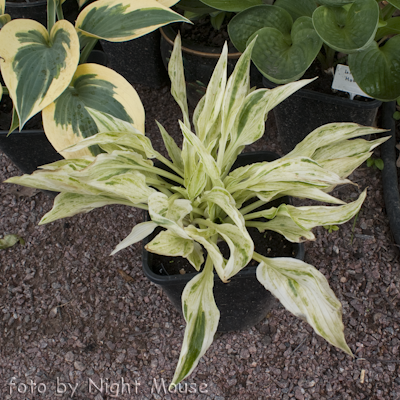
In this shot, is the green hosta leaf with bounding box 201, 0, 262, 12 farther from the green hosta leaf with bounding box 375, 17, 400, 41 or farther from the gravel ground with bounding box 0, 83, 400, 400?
the gravel ground with bounding box 0, 83, 400, 400

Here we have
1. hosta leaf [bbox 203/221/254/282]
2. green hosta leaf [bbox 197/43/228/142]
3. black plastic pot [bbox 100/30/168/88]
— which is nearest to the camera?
hosta leaf [bbox 203/221/254/282]

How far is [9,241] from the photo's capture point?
1385 mm

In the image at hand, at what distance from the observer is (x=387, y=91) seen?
36.8 inches

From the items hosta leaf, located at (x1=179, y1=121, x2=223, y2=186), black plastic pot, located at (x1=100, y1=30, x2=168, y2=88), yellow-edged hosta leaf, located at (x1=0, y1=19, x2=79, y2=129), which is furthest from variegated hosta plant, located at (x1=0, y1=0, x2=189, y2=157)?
black plastic pot, located at (x1=100, y1=30, x2=168, y2=88)

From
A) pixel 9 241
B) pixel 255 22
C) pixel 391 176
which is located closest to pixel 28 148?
pixel 9 241

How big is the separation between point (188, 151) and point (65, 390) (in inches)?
31.7

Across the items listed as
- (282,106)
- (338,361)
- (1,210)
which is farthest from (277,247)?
(1,210)

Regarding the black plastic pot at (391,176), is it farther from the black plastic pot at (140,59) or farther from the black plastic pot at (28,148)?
the black plastic pot at (28,148)

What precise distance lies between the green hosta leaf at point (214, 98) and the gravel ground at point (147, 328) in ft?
2.12

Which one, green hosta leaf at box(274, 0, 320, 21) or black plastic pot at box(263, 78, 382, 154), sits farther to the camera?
black plastic pot at box(263, 78, 382, 154)

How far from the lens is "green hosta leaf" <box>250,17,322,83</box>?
908mm

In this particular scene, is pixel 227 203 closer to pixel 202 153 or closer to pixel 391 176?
pixel 202 153

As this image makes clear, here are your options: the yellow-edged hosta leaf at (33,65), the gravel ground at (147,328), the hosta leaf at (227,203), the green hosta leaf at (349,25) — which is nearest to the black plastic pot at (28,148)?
the gravel ground at (147,328)

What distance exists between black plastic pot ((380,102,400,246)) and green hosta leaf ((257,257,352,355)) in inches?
26.8
